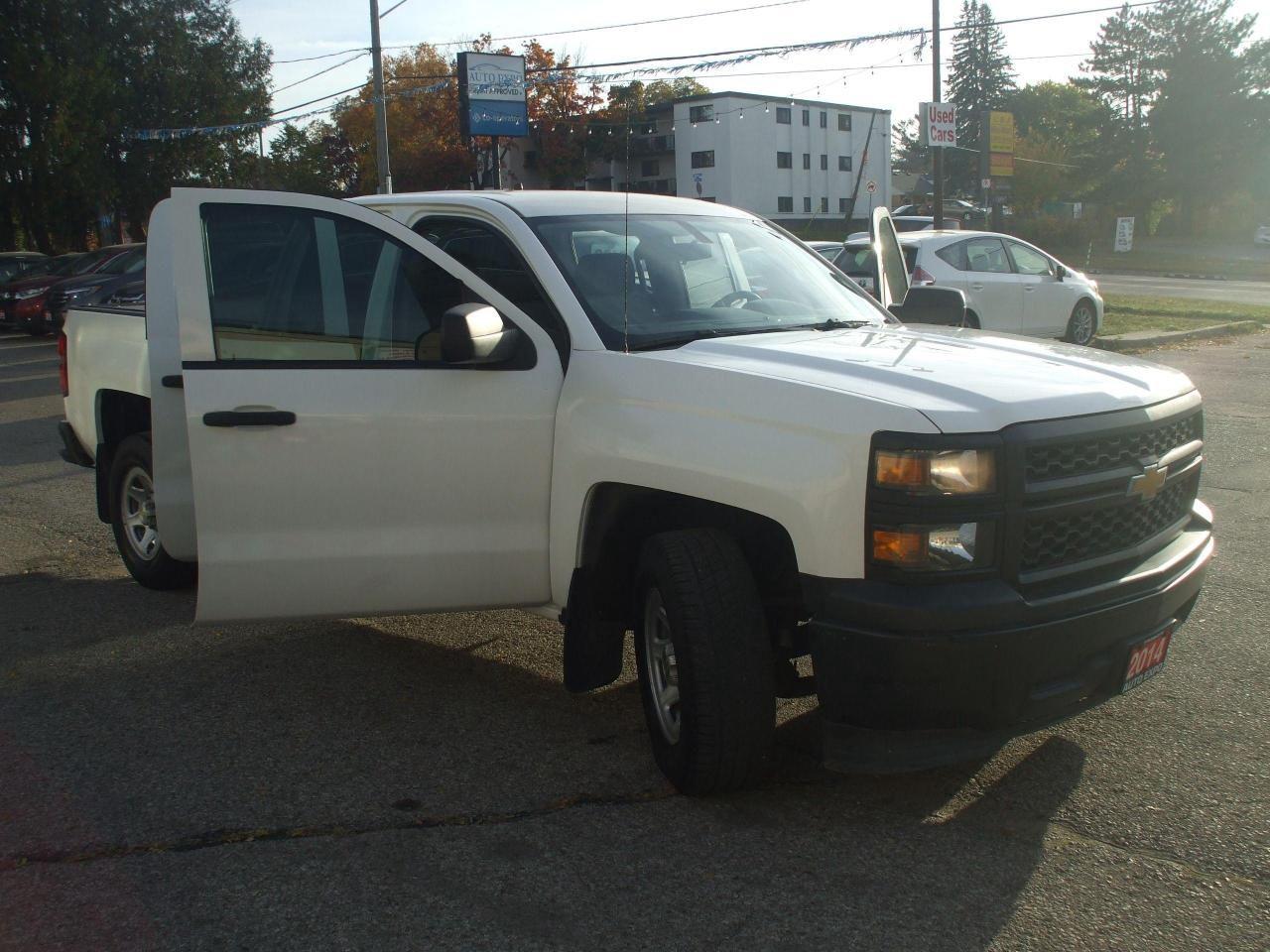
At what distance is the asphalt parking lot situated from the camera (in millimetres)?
3279

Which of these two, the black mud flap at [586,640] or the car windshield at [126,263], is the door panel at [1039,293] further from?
the car windshield at [126,263]

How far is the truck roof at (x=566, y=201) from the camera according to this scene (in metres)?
4.96

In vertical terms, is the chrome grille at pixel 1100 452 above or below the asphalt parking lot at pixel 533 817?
above

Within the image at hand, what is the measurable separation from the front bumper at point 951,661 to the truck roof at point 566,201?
211cm

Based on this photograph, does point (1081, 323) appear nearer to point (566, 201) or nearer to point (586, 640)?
point (566, 201)

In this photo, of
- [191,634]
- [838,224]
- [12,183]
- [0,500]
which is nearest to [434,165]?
[12,183]

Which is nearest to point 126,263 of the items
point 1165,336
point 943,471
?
point 1165,336

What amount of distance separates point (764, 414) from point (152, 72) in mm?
41742

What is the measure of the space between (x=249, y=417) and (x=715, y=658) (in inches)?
72.0

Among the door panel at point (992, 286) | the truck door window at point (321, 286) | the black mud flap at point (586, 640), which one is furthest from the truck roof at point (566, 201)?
the door panel at point (992, 286)

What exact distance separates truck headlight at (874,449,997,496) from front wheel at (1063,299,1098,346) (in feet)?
45.7

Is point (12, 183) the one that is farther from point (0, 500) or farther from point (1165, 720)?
point (1165, 720)

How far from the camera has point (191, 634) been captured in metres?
5.86

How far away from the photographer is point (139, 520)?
6.48 metres
